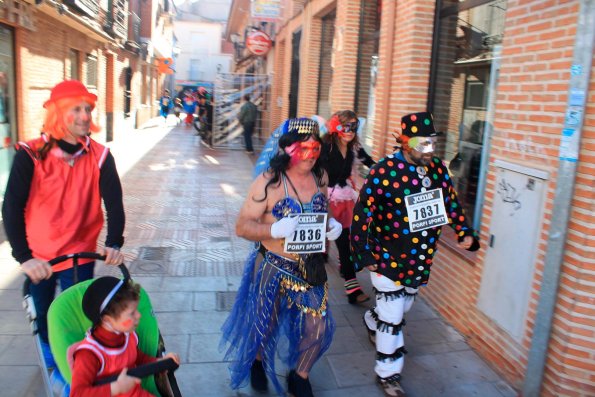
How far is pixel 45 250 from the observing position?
3.12 metres

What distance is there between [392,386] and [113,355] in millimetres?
2072

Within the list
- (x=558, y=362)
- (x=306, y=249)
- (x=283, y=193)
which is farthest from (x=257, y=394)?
(x=558, y=362)

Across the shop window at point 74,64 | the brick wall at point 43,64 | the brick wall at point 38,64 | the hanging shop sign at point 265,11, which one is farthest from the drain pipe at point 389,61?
the hanging shop sign at point 265,11

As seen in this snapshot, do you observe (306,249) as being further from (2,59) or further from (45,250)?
(2,59)

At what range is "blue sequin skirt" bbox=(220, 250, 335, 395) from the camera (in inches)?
132

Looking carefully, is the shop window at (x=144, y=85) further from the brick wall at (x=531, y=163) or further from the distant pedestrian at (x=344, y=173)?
the distant pedestrian at (x=344, y=173)

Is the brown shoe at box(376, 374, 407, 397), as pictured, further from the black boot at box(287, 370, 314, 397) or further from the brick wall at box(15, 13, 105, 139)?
the brick wall at box(15, 13, 105, 139)

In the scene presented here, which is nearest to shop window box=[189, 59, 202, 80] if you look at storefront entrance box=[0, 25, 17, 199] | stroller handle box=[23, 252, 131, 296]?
storefront entrance box=[0, 25, 17, 199]

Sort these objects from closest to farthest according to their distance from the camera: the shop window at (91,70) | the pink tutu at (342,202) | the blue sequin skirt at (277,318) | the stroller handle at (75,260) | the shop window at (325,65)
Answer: the stroller handle at (75,260), the blue sequin skirt at (277,318), the pink tutu at (342,202), the shop window at (325,65), the shop window at (91,70)

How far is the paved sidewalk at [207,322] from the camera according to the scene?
380 cm

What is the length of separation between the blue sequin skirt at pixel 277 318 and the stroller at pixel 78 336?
865 mm

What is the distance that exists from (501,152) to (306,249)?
6.09 ft

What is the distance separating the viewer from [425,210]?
353 centimetres

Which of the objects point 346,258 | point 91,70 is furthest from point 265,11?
point 346,258
